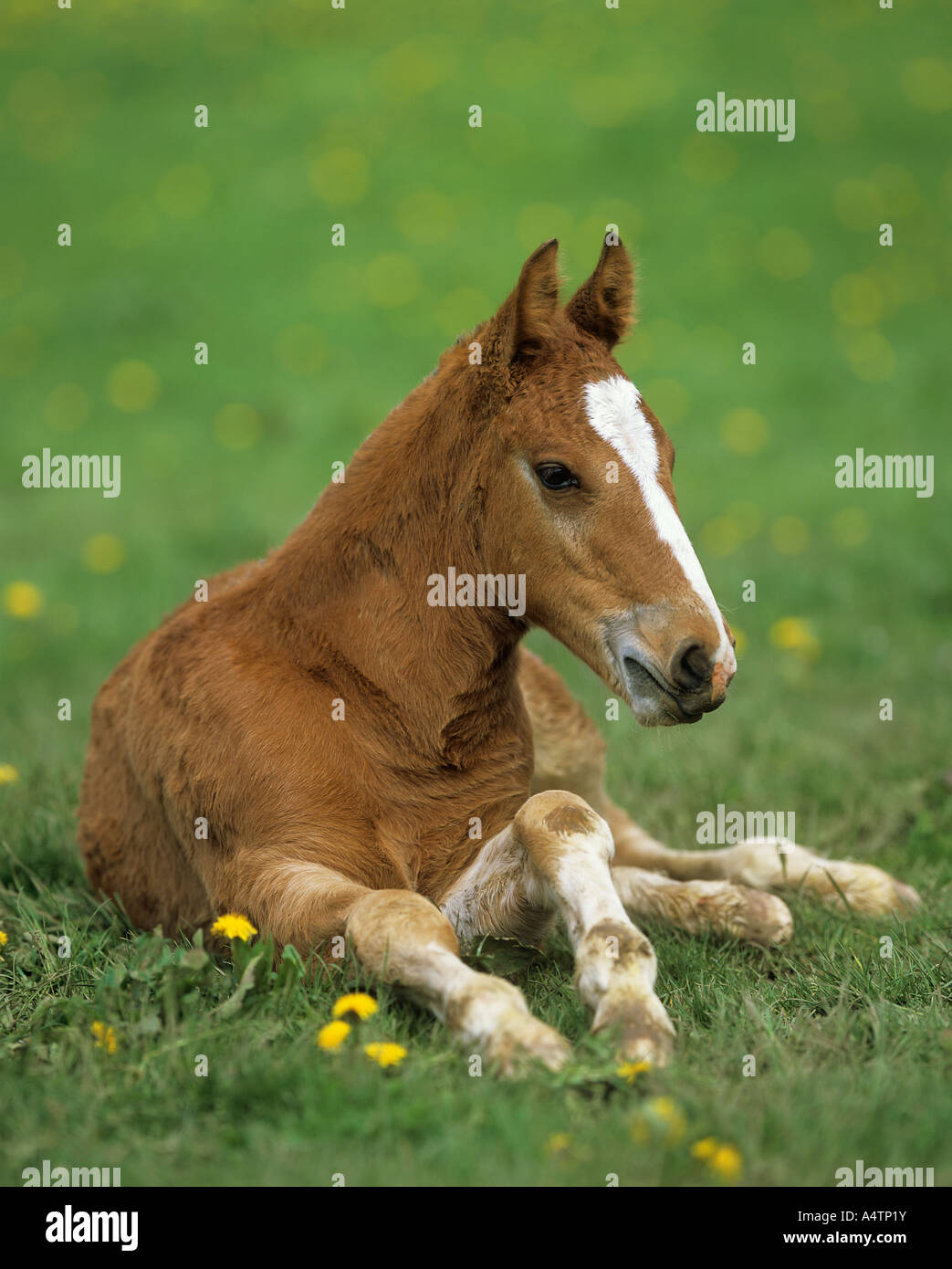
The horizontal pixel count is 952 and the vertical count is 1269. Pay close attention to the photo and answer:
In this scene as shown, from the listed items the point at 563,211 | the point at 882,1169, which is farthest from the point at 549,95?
the point at 882,1169

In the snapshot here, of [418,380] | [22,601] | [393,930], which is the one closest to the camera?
[393,930]

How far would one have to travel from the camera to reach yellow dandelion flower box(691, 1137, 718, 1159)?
9.18 ft

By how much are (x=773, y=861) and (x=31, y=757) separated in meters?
3.51

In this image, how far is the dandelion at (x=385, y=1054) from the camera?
3188 mm

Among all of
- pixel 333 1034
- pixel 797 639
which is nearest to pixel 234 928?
pixel 333 1034

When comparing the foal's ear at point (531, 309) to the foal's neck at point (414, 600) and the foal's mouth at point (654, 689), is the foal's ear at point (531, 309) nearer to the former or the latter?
the foal's neck at point (414, 600)

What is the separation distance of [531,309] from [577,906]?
1726 mm

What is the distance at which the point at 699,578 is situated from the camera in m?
3.73

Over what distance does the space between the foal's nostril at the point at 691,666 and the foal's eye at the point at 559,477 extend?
0.60 m

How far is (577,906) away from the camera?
12.0 feet

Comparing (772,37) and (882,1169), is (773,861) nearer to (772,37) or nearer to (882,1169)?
(882,1169)

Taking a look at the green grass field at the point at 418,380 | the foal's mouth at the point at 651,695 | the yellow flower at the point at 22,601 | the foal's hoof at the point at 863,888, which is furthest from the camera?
the yellow flower at the point at 22,601

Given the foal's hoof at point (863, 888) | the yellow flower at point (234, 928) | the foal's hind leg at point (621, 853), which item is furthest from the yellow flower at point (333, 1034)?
the foal's hoof at point (863, 888)

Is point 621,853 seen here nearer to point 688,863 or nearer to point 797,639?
point 688,863
